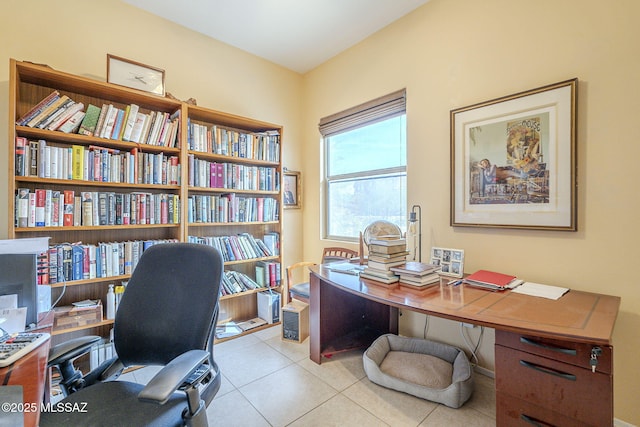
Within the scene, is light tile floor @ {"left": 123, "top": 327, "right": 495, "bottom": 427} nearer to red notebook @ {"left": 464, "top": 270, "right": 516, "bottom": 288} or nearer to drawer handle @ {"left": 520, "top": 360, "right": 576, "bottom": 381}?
drawer handle @ {"left": 520, "top": 360, "right": 576, "bottom": 381}

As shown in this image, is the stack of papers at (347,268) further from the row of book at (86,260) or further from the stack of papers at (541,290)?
the row of book at (86,260)

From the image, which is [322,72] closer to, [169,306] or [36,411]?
[169,306]

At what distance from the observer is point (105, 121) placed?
2027 mm

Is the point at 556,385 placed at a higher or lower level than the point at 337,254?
lower

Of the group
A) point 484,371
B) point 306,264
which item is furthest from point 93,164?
point 484,371

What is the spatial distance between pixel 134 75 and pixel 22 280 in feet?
5.22

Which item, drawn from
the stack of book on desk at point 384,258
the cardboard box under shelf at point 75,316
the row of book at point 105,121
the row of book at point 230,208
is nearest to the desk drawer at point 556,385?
the stack of book on desk at point 384,258

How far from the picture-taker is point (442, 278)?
1.90 meters

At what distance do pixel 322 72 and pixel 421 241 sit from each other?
2.22 metres

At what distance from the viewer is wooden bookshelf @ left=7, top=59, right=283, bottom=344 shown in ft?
5.99

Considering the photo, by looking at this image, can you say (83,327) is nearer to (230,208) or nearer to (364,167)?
(230,208)

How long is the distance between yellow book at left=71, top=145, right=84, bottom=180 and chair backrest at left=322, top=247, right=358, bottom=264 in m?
2.12

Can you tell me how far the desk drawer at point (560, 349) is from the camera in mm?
1040

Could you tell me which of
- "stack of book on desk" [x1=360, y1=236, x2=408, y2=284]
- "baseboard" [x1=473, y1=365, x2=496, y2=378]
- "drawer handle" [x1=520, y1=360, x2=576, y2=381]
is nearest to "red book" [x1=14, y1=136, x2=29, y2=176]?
"stack of book on desk" [x1=360, y1=236, x2=408, y2=284]
